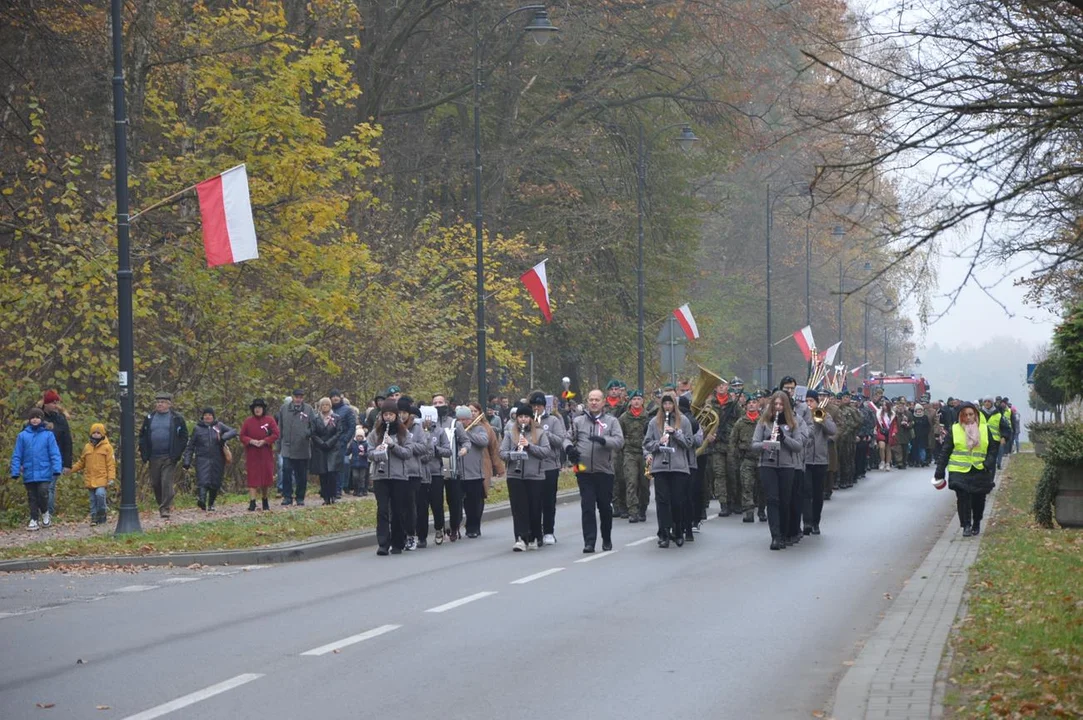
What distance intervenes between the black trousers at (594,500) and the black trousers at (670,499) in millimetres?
573

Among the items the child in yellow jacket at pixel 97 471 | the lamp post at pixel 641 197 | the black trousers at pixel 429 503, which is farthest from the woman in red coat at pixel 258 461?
the lamp post at pixel 641 197

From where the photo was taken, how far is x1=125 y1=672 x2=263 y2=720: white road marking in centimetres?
899

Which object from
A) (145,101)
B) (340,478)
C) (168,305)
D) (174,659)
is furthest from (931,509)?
(174,659)

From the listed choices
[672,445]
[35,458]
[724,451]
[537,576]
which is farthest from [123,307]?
[724,451]

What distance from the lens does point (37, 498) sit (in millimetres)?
23656

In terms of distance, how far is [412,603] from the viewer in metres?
14.1

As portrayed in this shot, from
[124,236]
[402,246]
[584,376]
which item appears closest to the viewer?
[124,236]

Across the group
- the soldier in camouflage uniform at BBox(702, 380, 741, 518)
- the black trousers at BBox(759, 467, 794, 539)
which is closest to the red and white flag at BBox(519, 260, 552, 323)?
the soldier in camouflage uniform at BBox(702, 380, 741, 518)

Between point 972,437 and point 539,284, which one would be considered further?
point 539,284

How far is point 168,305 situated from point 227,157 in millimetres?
2798

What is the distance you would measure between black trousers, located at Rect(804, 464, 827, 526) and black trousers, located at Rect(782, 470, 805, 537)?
1388 mm

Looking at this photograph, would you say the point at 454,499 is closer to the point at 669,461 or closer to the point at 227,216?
the point at 669,461

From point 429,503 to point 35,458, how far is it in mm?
5760

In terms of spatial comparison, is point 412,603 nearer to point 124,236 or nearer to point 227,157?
point 124,236
